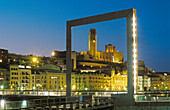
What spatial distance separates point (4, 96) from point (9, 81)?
4892cm

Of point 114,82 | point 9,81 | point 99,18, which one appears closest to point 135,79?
point 99,18

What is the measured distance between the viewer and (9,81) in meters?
105

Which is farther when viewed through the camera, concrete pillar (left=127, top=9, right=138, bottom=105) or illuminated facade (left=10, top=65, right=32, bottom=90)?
illuminated facade (left=10, top=65, right=32, bottom=90)

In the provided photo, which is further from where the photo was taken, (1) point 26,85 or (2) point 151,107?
(1) point 26,85

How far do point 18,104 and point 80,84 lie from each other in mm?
96758

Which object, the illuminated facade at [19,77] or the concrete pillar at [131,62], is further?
the illuminated facade at [19,77]

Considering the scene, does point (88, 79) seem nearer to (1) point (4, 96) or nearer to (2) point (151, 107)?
(1) point (4, 96)

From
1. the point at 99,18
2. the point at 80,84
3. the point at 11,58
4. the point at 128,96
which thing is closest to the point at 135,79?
the point at 128,96

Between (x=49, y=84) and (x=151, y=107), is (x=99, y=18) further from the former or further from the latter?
(x=49, y=84)

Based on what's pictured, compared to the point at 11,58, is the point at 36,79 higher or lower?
lower

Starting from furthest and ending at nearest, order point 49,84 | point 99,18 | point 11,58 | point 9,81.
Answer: point 11,58 → point 49,84 → point 9,81 → point 99,18

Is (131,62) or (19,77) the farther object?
(19,77)

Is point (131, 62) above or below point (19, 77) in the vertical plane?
→ below

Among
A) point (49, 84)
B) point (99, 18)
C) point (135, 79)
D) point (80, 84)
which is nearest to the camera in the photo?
point (135, 79)
